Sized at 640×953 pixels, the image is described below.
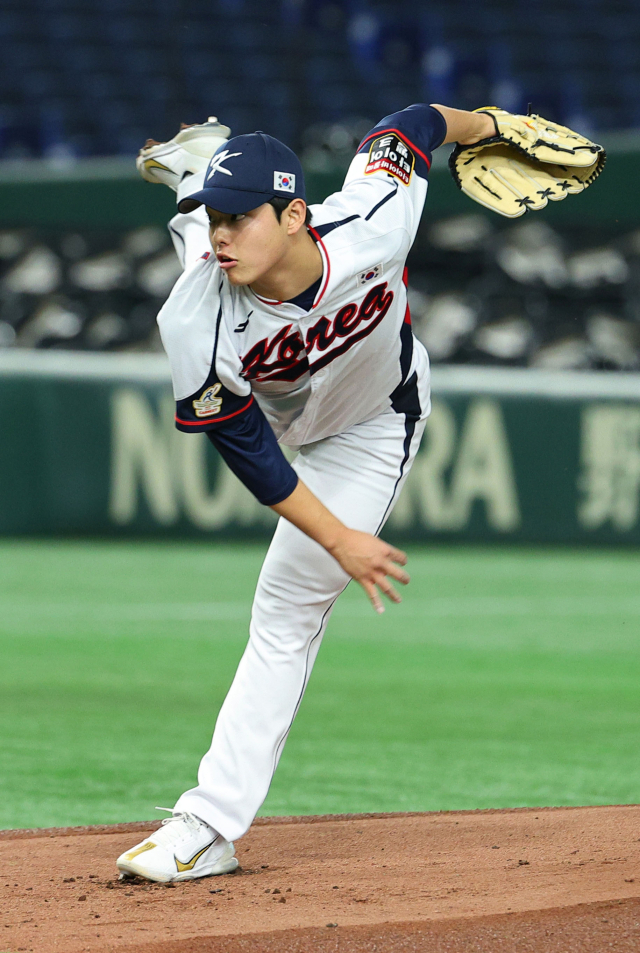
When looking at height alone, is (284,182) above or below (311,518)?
above

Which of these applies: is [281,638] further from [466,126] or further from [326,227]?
[466,126]

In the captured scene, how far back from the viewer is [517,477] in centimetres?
911

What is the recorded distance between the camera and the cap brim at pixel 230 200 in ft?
8.68

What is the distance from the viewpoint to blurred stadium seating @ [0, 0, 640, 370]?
9305 mm

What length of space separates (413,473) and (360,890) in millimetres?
6376

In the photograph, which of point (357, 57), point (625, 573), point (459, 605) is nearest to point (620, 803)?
point (459, 605)

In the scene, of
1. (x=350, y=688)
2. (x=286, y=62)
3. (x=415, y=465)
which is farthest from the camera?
(x=286, y=62)

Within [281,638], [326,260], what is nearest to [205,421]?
[326,260]

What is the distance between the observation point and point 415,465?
8.94 meters

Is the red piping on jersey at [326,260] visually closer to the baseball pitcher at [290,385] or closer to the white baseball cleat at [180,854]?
the baseball pitcher at [290,385]

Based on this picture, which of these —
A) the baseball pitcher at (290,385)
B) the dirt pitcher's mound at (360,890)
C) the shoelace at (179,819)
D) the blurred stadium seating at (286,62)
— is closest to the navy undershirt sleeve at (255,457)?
the baseball pitcher at (290,385)

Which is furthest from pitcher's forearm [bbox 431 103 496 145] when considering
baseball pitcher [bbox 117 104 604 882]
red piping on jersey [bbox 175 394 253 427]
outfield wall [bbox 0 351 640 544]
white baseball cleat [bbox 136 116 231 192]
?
outfield wall [bbox 0 351 640 544]

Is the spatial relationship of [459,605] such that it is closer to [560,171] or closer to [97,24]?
[560,171]

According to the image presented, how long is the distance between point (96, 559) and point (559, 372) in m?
3.48
